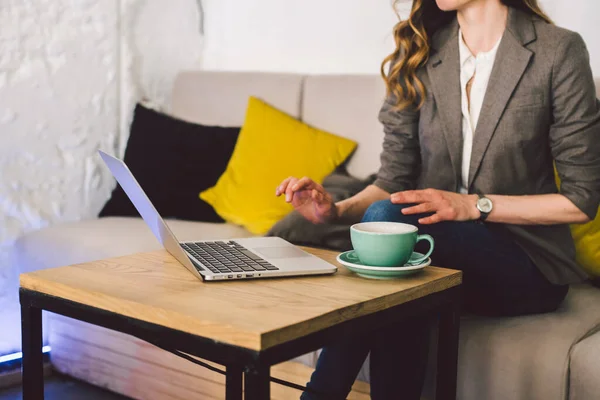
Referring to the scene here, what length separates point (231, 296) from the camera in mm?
1020

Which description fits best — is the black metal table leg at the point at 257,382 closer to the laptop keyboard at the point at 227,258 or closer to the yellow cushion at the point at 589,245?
the laptop keyboard at the point at 227,258

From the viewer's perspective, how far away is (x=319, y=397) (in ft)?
4.07

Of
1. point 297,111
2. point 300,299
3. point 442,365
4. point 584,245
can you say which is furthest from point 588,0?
point 300,299

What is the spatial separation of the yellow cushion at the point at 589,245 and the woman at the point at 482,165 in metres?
0.22

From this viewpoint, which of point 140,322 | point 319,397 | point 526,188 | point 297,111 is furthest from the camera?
point 297,111

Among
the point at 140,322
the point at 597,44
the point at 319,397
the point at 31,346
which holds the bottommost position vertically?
the point at 319,397

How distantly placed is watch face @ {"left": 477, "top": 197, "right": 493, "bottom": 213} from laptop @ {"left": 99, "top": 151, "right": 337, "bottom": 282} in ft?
1.11

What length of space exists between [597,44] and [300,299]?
139 cm

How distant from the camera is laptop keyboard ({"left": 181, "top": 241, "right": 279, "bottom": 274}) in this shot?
115 cm

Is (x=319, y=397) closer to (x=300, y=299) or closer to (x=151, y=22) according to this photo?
(x=300, y=299)

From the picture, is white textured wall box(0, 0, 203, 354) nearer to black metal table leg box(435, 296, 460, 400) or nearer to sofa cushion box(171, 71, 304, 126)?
sofa cushion box(171, 71, 304, 126)

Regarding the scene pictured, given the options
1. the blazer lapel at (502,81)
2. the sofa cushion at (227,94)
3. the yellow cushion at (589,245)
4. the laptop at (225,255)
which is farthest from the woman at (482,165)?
the sofa cushion at (227,94)

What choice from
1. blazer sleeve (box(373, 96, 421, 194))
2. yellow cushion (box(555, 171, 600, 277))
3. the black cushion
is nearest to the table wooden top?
blazer sleeve (box(373, 96, 421, 194))

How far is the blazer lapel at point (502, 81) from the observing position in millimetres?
1468
